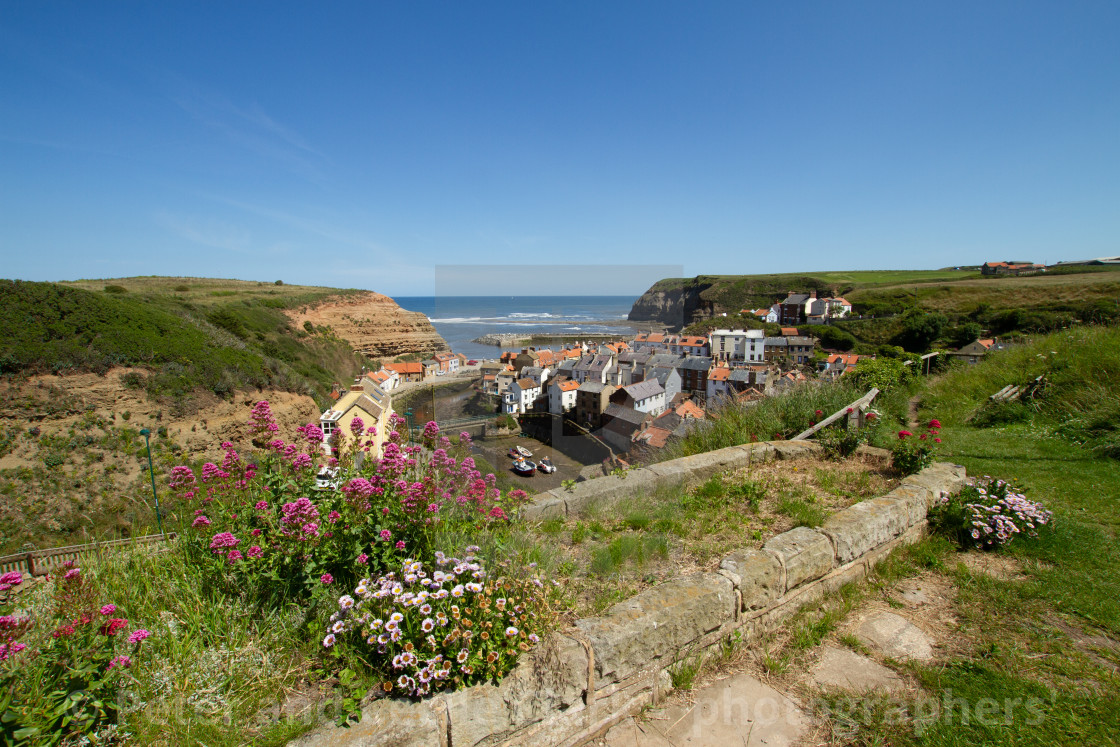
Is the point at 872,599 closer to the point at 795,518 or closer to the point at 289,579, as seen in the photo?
the point at 795,518

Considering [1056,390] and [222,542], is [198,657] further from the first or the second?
[1056,390]

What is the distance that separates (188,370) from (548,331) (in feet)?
231

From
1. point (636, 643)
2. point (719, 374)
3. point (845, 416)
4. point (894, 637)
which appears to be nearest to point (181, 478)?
point (636, 643)

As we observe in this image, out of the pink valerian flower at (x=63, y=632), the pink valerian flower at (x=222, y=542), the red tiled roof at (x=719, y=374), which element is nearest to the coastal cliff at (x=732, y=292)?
the red tiled roof at (x=719, y=374)

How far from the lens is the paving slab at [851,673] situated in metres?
2.48

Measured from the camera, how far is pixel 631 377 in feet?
119

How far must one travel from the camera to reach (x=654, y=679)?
2.41 m

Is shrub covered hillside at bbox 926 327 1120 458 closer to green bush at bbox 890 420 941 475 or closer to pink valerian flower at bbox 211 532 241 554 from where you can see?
green bush at bbox 890 420 941 475

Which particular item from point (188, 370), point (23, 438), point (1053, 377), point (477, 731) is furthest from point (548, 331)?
point (477, 731)

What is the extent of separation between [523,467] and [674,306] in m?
95.1

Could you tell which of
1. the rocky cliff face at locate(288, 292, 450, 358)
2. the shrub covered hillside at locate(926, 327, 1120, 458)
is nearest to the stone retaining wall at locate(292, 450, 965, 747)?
the shrub covered hillside at locate(926, 327, 1120, 458)

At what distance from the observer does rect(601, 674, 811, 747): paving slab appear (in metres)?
2.18

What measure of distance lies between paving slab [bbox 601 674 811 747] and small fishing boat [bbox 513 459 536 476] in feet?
65.6

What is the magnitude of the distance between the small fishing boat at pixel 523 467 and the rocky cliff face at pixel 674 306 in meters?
60.7
